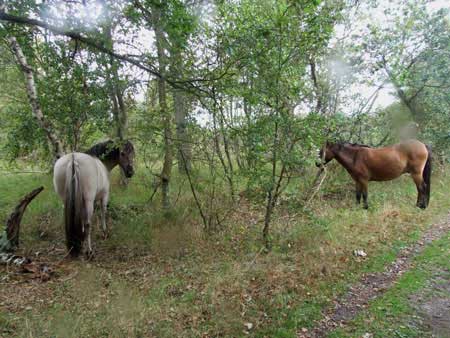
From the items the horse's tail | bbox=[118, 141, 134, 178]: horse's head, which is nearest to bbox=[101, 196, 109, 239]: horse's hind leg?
bbox=[118, 141, 134, 178]: horse's head

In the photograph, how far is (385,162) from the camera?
20.0 ft

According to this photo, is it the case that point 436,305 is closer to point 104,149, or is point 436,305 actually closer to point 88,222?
point 88,222

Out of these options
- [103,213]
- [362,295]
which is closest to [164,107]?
[103,213]

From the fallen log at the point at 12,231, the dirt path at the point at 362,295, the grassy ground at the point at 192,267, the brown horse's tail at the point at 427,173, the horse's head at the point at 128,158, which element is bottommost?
the dirt path at the point at 362,295

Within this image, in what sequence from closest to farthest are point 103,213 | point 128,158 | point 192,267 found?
point 192,267, point 103,213, point 128,158

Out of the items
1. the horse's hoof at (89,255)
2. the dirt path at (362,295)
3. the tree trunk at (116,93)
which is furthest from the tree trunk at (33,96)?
the dirt path at (362,295)

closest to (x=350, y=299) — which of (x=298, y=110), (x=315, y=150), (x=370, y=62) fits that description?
(x=315, y=150)

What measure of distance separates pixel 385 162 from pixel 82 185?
234 inches

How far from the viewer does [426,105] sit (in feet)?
28.8

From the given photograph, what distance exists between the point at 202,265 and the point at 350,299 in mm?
1941

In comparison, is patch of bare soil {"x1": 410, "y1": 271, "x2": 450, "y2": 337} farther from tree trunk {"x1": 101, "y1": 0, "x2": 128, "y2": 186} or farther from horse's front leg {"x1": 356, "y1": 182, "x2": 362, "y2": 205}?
tree trunk {"x1": 101, "y1": 0, "x2": 128, "y2": 186}

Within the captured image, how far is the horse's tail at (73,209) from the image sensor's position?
12.7ft

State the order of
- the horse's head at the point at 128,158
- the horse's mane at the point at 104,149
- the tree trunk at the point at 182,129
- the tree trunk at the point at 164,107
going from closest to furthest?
the tree trunk at the point at 164,107 → the tree trunk at the point at 182,129 → the horse's mane at the point at 104,149 → the horse's head at the point at 128,158

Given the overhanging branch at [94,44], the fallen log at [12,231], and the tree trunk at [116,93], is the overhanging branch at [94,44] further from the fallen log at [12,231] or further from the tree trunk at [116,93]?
the fallen log at [12,231]
